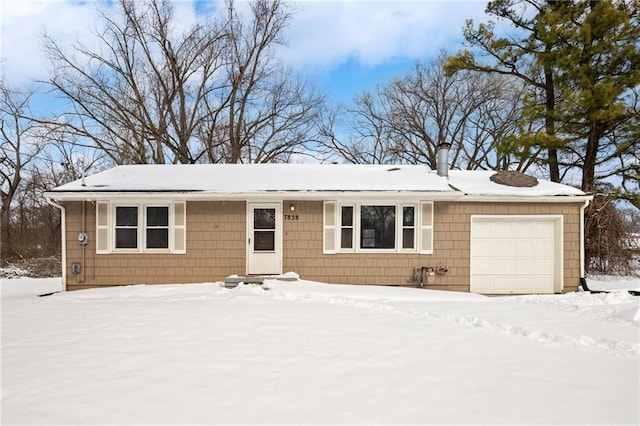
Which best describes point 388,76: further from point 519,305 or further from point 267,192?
point 519,305

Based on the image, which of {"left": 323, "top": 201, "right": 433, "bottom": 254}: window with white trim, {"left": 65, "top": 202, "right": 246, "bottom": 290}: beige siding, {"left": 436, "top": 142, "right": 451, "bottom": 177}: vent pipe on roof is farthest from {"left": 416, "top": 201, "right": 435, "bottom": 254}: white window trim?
{"left": 65, "top": 202, "right": 246, "bottom": 290}: beige siding

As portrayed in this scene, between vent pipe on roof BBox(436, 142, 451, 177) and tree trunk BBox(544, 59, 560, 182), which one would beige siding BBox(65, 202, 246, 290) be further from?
tree trunk BBox(544, 59, 560, 182)

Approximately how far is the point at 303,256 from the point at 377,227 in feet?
6.52

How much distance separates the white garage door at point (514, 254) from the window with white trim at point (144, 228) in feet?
24.2

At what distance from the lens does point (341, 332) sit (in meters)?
4.75

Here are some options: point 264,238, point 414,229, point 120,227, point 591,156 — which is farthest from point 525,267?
point 120,227

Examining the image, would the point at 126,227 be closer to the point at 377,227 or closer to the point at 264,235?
the point at 264,235

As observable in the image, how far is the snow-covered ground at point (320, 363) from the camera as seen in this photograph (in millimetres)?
2678

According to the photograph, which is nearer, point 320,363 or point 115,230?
point 320,363

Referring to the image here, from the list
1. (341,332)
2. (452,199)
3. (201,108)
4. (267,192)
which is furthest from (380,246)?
(201,108)

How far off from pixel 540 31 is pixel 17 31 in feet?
66.0

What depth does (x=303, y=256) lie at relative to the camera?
849 centimetres

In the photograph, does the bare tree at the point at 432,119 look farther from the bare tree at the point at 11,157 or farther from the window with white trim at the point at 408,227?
the bare tree at the point at 11,157

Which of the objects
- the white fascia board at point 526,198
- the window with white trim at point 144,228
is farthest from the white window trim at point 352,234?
the window with white trim at point 144,228
